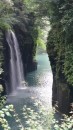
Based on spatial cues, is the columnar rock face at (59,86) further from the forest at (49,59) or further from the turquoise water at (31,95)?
the turquoise water at (31,95)

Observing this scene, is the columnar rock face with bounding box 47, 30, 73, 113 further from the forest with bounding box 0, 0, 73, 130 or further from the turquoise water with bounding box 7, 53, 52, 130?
the turquoise water with bounding box 7, 53, 52, 130

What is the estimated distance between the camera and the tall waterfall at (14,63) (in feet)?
78.8

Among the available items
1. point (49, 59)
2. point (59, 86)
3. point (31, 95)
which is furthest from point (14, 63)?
point (59, 86)

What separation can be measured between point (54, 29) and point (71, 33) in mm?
3060

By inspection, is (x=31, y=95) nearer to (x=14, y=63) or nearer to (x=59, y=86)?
(x=59, y=86)

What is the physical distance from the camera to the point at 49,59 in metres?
16.9

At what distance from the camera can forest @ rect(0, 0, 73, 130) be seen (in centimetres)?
479

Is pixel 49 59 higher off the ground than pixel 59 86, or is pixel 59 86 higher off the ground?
pixel 49 59

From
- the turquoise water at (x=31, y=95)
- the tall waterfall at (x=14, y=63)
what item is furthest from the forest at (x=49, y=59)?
the turquoise water at (x=31, y=95)

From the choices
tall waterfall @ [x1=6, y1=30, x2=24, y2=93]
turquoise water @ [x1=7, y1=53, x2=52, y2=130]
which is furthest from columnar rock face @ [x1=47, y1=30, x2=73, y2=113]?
tall waterfall @ [x1=6, y1=30, x2=24, y2=93]

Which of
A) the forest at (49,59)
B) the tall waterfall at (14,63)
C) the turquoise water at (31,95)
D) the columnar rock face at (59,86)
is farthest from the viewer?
the tall waterfall at (14,63)

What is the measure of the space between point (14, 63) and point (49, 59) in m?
8.91

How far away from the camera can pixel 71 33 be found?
43.4 ft

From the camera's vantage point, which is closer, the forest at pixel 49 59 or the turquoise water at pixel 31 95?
the forest at pixel 49 59
